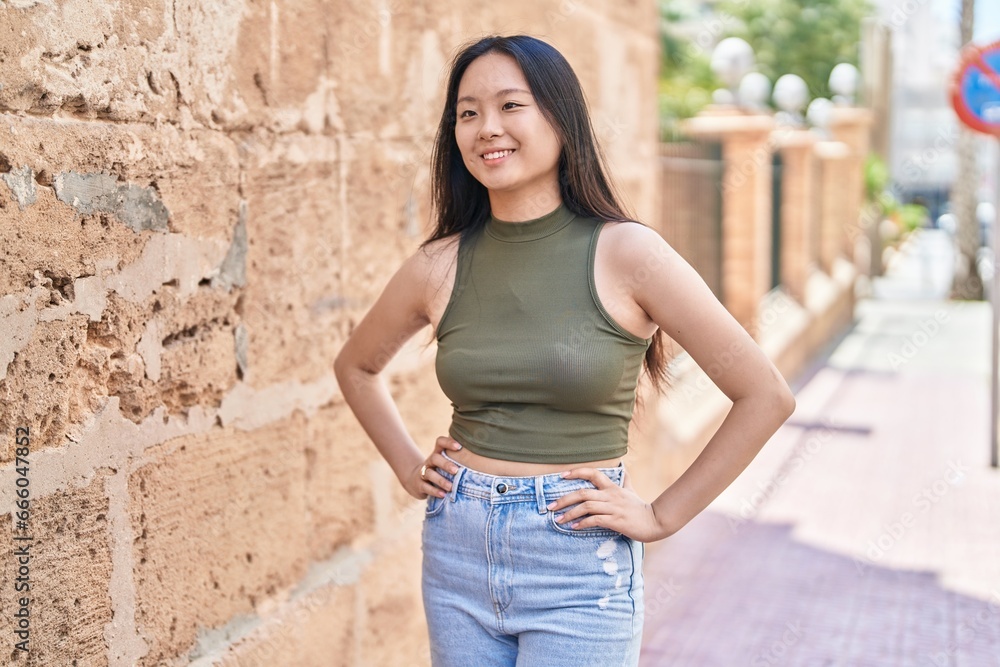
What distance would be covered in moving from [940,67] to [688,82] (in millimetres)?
12585

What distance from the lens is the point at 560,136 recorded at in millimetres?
2123

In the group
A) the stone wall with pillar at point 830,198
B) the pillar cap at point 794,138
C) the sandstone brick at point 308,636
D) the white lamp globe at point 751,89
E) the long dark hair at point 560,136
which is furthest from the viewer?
the stone wall with pillar at point 830,198

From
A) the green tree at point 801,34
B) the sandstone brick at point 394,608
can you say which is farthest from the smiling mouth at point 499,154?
the green tree at point 801,34

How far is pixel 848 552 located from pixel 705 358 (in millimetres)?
4003

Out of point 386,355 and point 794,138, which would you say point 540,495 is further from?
point 794,138

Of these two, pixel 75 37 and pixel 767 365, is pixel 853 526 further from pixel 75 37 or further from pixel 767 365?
pixel 75 37

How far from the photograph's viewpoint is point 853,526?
609cm

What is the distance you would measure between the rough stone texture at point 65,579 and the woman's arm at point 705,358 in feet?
3.48

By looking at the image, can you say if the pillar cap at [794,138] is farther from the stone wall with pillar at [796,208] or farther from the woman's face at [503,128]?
the woman's face at [503,128]

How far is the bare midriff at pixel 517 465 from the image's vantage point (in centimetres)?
204

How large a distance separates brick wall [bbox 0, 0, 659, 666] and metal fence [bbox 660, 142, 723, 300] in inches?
175

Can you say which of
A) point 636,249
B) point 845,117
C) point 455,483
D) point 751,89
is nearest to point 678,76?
point 845,117

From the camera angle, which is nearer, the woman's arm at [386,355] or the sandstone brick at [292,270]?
the woman's arm at [386,355]

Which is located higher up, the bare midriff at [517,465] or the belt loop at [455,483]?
the bare midriff at [517,465]
